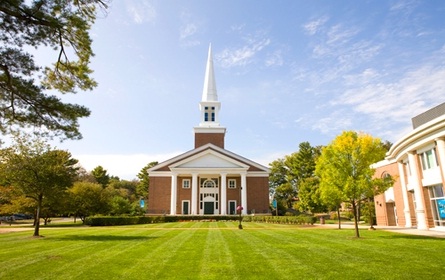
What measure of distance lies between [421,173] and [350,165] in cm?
907

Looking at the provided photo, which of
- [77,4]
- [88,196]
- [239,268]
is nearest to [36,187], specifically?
[77,4]

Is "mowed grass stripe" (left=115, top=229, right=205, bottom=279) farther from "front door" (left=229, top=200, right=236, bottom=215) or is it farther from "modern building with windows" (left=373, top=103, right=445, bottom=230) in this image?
"front door" (left=229, top=200, right=236, bottom=215)

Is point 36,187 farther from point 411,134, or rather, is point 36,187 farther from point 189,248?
point 411,134

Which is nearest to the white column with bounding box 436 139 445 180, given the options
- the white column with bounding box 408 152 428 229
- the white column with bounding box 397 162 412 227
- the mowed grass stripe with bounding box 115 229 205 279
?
the white column with bounding box 408 152 428 229

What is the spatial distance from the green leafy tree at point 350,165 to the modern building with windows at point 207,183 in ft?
87.0

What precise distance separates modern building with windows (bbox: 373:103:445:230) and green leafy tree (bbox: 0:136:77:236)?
2125 centimetres

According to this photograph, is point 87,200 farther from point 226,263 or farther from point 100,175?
point 100,175

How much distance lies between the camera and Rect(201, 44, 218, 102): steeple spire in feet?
171

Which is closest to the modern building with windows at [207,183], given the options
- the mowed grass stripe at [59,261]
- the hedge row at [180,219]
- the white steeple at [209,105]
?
the hedge row at [180,219]

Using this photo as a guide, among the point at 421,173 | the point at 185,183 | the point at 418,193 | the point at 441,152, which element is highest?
the point at 185,183

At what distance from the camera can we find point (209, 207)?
Answer: 148 feet

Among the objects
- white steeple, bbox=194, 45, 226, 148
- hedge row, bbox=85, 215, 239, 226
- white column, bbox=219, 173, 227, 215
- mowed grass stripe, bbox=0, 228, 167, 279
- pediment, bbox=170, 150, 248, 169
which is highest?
white steeple, bbox=194, 45, 226, 148

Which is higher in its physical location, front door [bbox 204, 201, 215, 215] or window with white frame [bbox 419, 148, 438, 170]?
window with white frame [bbox 419, 148, 438, 170]

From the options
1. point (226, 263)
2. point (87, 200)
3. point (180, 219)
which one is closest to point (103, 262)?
point (226, 263)
